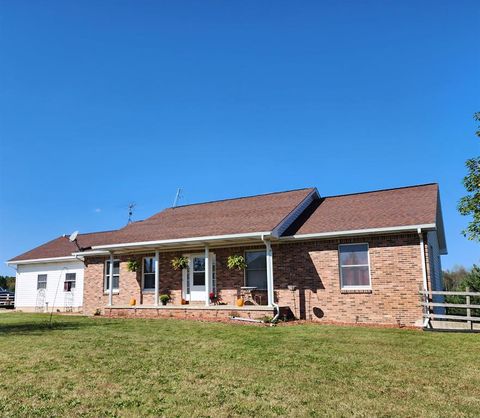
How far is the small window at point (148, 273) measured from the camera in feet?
62.0

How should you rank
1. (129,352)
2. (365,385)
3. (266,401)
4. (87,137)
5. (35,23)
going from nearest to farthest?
1. (266,401)
2. (365,385)
3. (129,352)
4. (35,23)
5. (87,137)

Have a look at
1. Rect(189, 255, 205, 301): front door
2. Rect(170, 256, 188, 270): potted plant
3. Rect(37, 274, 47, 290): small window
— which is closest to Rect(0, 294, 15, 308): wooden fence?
Rect(37, 274, 47, 290): small window

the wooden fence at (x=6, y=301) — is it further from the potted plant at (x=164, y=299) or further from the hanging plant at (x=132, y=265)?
the potted plant at (x=164, y=299)

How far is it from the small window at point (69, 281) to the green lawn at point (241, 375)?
43.2ft

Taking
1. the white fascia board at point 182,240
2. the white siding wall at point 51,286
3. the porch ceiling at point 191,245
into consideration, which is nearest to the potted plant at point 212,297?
the porch ceiling at point 191,245

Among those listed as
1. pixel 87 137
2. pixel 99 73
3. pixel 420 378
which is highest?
pixel 99 73

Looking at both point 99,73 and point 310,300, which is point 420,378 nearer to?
point 310,300

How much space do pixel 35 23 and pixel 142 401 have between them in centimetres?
1317

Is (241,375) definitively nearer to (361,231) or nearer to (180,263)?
(361,231)

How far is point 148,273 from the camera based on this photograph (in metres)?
Answer: 19.0

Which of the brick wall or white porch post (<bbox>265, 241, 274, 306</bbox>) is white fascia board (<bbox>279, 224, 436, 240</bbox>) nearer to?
the brick wall

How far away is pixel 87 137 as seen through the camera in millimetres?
19016

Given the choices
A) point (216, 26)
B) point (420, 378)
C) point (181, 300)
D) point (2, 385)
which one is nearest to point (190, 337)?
point (2, 385)

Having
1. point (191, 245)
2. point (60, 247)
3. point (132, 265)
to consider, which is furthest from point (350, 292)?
point (60, 247)
